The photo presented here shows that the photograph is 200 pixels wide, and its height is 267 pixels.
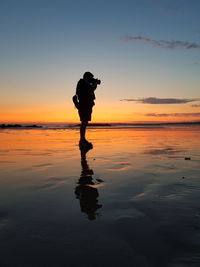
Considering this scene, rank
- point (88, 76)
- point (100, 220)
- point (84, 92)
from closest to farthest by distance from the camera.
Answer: point (100, 220) < point (84, 92) < point (88, 76)

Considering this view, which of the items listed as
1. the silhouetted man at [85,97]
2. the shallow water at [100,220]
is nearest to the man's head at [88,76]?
the silhouetted man at [85,97]

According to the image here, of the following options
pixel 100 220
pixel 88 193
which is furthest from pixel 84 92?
pixel 100 220

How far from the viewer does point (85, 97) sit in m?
7.63

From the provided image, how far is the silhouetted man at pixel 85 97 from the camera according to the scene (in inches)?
299

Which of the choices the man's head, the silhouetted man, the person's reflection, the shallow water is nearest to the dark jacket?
the silhouetted man

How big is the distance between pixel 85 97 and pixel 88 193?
5345 mm

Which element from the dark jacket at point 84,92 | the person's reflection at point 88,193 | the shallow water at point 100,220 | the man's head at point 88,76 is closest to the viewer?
the shallow water at point 100,220

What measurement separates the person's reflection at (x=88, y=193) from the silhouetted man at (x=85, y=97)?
388 centimetres

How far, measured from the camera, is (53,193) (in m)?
2.62

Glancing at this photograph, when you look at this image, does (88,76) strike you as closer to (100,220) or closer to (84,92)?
(84,92)

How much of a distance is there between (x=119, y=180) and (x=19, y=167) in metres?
1.98

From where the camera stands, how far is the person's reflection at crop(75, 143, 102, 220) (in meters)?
2.09

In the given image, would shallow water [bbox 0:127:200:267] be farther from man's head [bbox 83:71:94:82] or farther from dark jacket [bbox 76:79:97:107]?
man's head [bbox 83:71:94:82]

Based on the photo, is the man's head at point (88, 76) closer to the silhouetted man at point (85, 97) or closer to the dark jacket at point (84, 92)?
the silhouetted man at point (85, 97)
